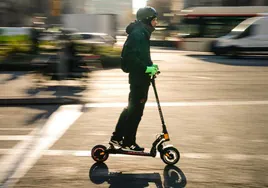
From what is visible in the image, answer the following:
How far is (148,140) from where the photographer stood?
259 inches

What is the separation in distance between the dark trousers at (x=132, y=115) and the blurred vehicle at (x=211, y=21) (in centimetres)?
2129

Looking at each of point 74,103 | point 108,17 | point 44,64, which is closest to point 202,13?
point 108,17

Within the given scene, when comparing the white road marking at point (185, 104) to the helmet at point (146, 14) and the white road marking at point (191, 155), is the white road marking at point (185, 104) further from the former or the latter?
the helmet at point (146, 14)

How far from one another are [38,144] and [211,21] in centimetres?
2159

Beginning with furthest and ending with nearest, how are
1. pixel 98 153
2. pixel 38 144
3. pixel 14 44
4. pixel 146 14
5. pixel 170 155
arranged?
pixel 14 44 → pixel 38 144 → pixel 98 153 → pixel 170 155 → pixel 146 14

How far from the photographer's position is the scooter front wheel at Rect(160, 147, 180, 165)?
5.36 m

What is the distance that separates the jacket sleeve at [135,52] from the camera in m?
5.12

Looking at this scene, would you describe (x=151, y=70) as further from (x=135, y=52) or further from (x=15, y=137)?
(x=15, y=137)

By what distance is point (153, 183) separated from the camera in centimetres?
482

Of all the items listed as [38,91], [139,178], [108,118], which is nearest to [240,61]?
[38,91]

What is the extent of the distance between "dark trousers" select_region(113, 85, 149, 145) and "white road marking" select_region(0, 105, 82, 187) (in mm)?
1085

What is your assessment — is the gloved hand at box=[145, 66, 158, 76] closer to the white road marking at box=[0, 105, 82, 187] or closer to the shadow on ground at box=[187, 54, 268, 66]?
the white road marking at box=[0, 105, 82, 187]

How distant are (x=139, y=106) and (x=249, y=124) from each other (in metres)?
2.84

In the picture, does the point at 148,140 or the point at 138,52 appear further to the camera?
the point at 148,140
